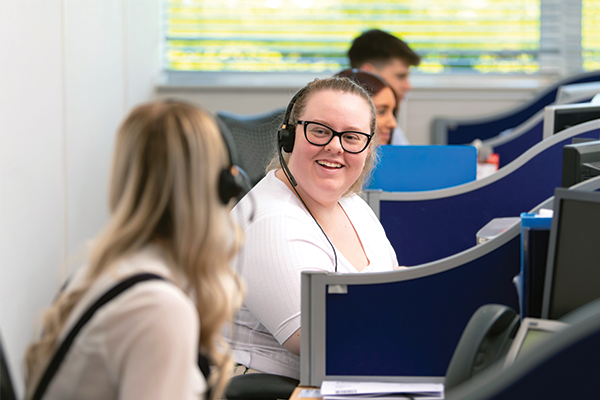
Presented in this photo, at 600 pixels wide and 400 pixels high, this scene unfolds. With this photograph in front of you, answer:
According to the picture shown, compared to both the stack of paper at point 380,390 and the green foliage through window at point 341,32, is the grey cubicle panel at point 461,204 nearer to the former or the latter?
the stack of paper at point 380,390

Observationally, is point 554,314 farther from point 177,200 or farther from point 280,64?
point 280,64

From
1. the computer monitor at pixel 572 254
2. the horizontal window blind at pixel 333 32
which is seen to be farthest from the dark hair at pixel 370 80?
the horizontal window blind at pixel 333 32

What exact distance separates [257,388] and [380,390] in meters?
0.28

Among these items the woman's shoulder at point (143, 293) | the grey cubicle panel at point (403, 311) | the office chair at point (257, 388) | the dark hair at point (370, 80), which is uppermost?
the dark hair at point (370, 80)

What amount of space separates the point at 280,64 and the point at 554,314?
343 centimetres

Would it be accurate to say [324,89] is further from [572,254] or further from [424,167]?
[572,254]

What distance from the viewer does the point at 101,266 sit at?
27.5 inches

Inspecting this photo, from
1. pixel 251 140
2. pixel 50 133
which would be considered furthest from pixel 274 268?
pixel 251 140

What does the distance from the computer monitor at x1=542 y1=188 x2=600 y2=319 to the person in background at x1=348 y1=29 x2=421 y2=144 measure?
76.6 inches

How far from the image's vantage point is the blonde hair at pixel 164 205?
69cm

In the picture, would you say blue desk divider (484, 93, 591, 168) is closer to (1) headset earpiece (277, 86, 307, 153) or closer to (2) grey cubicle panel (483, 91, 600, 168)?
(2) grey cubicle panel (483, 91, 600, 168)

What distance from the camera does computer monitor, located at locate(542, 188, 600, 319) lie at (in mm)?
913

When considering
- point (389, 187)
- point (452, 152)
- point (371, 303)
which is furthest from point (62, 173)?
point (371, 303)

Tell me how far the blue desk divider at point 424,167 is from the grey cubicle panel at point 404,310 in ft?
3.13
